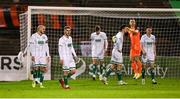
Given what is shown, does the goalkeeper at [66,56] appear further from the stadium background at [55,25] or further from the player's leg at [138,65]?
the stadium background at [55,25]

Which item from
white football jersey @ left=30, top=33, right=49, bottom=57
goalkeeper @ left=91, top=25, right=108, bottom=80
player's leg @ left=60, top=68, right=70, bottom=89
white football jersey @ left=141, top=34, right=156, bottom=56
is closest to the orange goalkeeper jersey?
white football jersey @ left=141, top=34, right=156, bottom=56

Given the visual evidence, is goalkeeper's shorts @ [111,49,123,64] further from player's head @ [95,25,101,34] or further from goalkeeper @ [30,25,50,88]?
player's head @ [95,25,101,34]

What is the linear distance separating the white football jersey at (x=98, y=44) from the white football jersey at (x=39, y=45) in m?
3.31

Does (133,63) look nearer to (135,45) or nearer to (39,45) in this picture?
(135,45)

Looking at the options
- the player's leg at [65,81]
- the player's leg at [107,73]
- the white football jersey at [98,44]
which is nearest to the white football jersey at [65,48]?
the player's leg at [65,81]

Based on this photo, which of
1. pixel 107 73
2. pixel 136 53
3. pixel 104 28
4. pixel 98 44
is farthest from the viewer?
pixel 104 28

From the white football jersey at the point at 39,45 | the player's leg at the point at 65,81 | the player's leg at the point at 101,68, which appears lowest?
the player's leg at the point at 101,68

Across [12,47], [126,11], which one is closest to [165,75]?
[126,11]

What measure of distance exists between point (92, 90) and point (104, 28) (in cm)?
792

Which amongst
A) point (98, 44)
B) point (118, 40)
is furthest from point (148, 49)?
point (118, 40)

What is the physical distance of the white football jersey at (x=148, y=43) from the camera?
73.4 feet

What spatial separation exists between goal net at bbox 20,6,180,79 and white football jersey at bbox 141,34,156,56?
157 centimetres

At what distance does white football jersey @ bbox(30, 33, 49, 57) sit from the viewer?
66.9 ft

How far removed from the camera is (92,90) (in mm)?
18375
